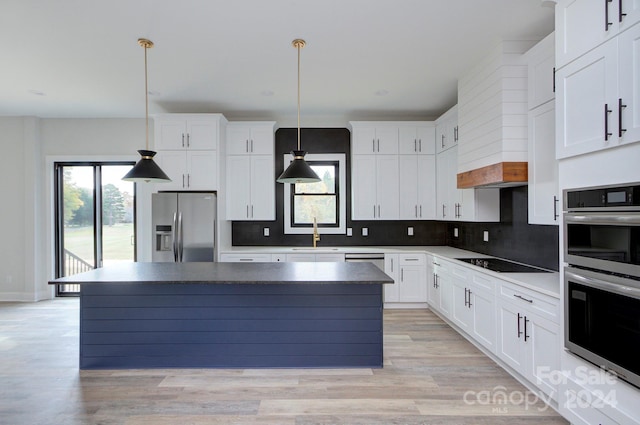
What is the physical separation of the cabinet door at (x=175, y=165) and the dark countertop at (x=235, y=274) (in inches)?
67.5

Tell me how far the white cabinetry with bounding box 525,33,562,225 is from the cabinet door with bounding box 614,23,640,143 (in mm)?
956

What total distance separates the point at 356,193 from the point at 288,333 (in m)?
2.67

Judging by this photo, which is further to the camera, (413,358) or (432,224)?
(432,224)

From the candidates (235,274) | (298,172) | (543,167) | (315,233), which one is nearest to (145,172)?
(235,274)

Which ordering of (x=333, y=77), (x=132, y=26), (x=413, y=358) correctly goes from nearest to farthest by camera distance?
(x=132, y=26), (x=413, y=358), (x=333, y=77)

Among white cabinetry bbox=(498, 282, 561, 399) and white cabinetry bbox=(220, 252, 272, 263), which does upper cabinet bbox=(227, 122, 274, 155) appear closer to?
white cabinetry bbox=(220, 252, 272, 263)

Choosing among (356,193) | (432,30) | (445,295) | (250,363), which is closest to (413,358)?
(445,295)

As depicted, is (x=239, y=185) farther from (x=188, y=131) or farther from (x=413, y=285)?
(x=413, y=285)

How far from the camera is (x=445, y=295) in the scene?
4.04 meters

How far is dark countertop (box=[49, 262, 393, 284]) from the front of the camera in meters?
2.59

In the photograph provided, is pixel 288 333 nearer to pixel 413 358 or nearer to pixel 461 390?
pixel 413 358

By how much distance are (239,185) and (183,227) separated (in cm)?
103

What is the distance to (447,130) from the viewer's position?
15.1 feet

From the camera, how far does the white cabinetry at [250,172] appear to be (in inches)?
197
